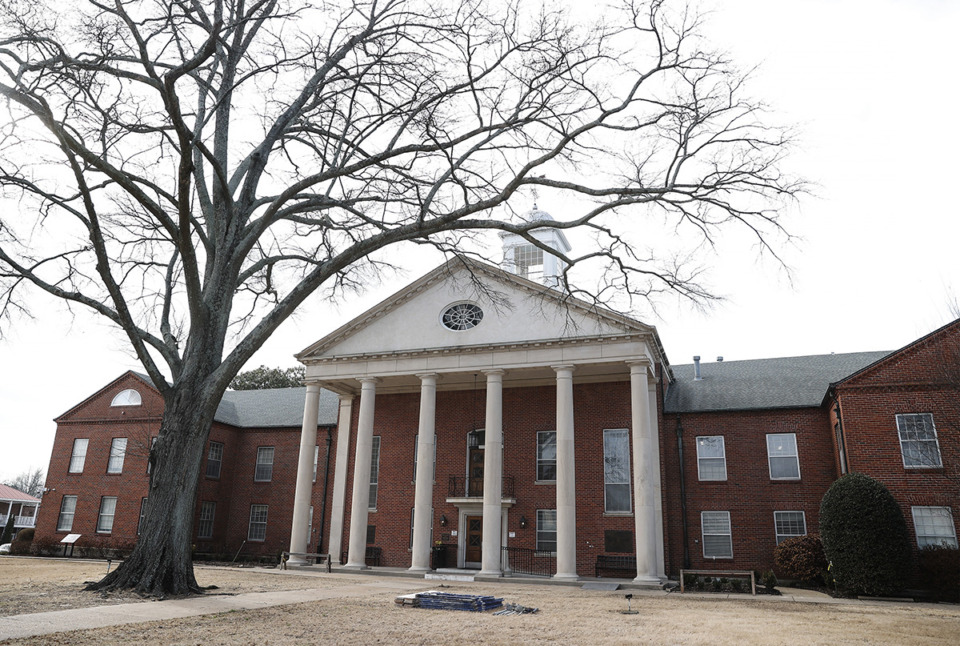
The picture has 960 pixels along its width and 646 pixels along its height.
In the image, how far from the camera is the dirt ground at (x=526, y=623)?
9422mm

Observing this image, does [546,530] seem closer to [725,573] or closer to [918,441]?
[725,573]

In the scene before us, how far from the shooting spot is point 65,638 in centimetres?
856

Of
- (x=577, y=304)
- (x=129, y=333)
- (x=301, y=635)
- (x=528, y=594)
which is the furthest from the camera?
(x=577, y=304)

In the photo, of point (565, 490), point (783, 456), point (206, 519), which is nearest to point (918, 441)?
point (783, 456)

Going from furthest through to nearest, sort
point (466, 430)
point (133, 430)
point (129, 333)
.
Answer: point (133, 430) < point (466, 430) < point (129, 333)

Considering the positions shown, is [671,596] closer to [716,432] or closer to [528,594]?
[528,594]

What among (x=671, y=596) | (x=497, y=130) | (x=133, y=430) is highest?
(x=497, y=130)

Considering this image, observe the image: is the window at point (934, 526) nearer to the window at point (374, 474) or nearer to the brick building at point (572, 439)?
the brick building at point (572, 439)

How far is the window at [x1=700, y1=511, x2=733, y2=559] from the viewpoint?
26.0 metres

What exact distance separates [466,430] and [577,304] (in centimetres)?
831

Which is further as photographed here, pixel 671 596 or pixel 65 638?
pixel 671 596

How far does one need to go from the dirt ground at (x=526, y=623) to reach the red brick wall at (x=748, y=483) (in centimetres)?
852

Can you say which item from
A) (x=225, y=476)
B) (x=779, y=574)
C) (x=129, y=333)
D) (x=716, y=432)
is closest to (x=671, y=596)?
(x=779, y=574)

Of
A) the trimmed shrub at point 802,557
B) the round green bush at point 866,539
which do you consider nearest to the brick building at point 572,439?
the trimmed shrub at point 802,557
